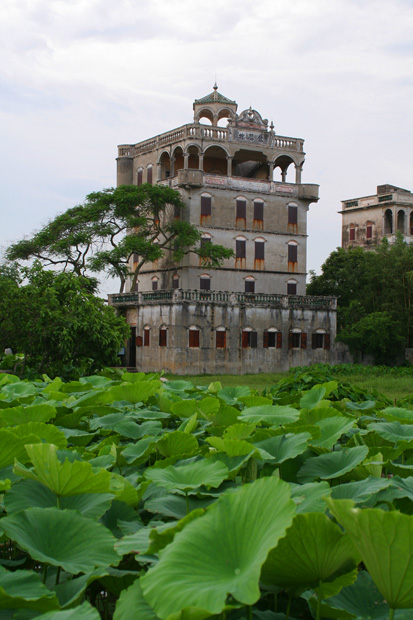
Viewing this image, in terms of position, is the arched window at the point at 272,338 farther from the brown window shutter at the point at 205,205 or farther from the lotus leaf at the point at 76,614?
the lotus leaf at the point at 76,614

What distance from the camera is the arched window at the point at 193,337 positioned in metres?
27.8

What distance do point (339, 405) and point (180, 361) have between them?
79.4 ft

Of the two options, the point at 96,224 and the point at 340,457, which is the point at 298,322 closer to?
the point at 96,224

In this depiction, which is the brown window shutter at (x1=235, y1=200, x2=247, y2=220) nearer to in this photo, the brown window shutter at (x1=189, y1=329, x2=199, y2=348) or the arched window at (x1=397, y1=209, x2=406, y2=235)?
the brown window shutter at (x1=189, y1=329, x2=199, y2=348)

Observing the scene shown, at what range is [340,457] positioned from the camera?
1949mm

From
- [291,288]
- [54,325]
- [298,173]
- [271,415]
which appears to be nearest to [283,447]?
[271,415]

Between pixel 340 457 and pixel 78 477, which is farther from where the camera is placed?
pixel 340 457

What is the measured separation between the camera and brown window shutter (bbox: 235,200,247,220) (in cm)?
3356

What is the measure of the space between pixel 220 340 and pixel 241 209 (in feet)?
28.8

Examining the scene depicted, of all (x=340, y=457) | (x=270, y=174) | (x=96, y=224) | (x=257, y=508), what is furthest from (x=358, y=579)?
(x=270, y=174)

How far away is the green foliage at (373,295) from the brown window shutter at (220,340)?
6.36 m

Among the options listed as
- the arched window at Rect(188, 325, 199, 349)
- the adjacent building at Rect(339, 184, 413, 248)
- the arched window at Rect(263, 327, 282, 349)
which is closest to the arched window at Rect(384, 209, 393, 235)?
the adjacent building at Rect(339, 184, 413, 248)

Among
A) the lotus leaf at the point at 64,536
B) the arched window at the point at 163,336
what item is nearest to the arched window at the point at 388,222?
the arched window at the point at 163,336

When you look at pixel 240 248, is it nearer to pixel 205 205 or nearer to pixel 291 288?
pixel 205 205
